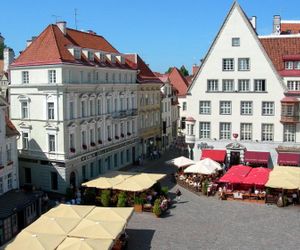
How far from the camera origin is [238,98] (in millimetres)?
53062

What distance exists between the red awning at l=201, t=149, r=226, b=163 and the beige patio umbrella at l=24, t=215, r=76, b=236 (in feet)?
90.7

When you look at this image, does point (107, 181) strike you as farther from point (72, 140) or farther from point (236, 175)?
point (236, 175)

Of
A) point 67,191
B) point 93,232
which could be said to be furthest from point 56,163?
point 93,232

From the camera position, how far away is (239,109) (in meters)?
53.1

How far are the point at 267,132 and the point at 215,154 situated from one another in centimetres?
658

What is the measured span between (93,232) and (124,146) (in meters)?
32.0

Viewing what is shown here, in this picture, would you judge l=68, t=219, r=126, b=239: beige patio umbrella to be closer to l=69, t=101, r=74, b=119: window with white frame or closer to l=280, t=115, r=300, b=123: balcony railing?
l=69, t=101, r=74, b=119: window with white frame

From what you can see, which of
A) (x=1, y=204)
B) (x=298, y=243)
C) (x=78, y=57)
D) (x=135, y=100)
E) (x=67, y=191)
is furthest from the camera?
(x=135, y=100)

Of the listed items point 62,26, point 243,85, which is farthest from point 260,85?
point 62,26

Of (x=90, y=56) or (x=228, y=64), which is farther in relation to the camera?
(x=228, y=64)

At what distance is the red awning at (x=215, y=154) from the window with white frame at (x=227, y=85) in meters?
7.41

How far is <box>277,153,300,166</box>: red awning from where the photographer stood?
49969mm

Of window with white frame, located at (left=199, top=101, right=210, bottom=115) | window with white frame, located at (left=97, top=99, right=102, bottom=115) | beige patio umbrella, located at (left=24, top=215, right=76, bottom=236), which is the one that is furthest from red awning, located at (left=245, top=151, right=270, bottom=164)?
beige patio umbrella, located at (left=24, top=215, right=76, bottom=236)

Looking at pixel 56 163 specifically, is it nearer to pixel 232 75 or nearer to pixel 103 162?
pixel 103 162
